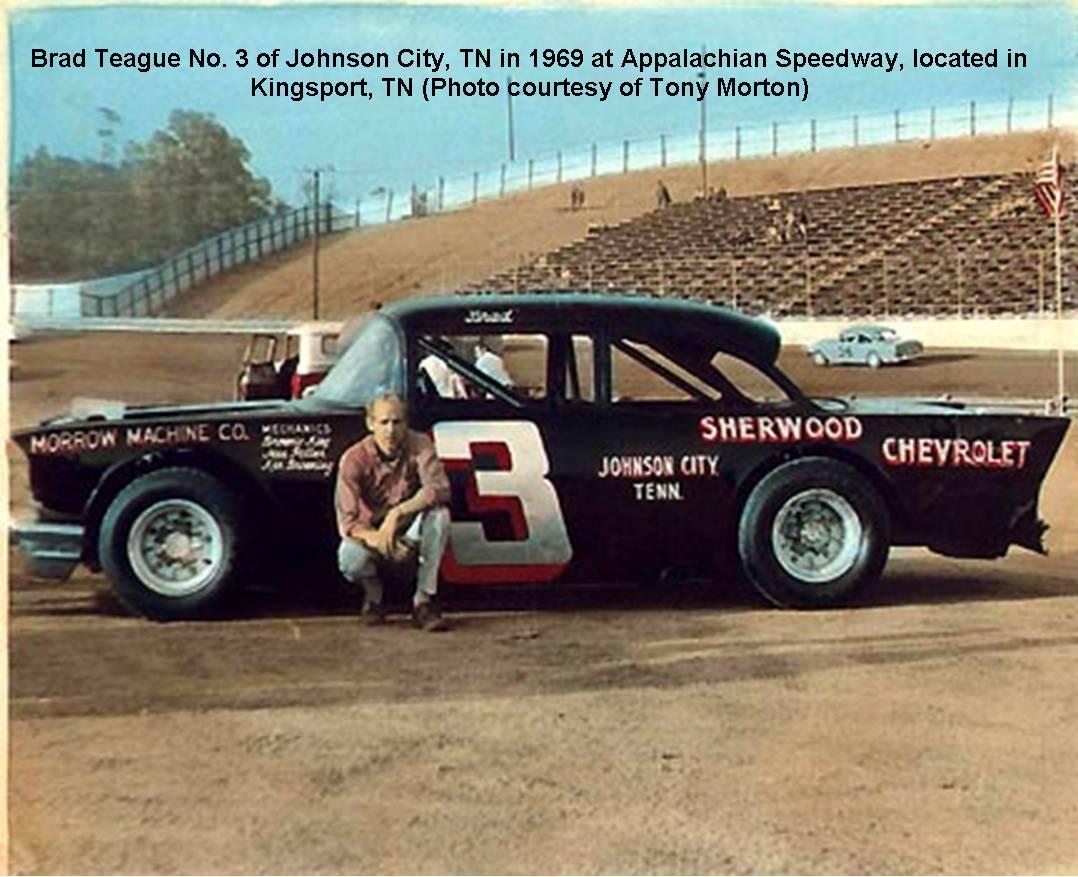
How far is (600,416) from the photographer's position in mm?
3486

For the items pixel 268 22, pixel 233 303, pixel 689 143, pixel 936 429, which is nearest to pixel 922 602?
pixel 936 429

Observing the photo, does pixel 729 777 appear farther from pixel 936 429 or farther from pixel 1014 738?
pixel 936 429

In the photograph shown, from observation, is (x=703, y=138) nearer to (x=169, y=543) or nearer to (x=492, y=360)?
(x=492, y=360)

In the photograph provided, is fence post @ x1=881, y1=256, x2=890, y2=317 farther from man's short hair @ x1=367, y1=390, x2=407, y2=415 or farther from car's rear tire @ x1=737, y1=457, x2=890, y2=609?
man's short hair @ x1=367, y1=390, x2=407, y2=415

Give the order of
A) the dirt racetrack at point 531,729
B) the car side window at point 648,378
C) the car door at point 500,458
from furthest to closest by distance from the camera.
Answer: the car side window at point 648,378
the car door at point 500,458
the dirt racetrack at point 531,729

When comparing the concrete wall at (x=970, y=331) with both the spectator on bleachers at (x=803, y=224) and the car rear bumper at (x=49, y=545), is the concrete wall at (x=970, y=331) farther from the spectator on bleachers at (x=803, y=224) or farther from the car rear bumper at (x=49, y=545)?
the car rear bumper at (x=49, y=545)

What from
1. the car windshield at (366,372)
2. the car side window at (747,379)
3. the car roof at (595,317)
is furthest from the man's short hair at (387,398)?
the car side window at (747,379)

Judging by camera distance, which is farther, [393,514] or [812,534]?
[812,534]

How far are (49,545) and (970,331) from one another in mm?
2052

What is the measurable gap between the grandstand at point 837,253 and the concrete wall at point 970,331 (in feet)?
0.09

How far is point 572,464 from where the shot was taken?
346cm

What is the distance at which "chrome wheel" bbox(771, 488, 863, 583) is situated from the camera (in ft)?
11.7

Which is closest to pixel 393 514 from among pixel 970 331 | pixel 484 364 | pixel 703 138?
pixel 484 364

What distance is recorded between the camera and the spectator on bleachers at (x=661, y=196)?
353cm
